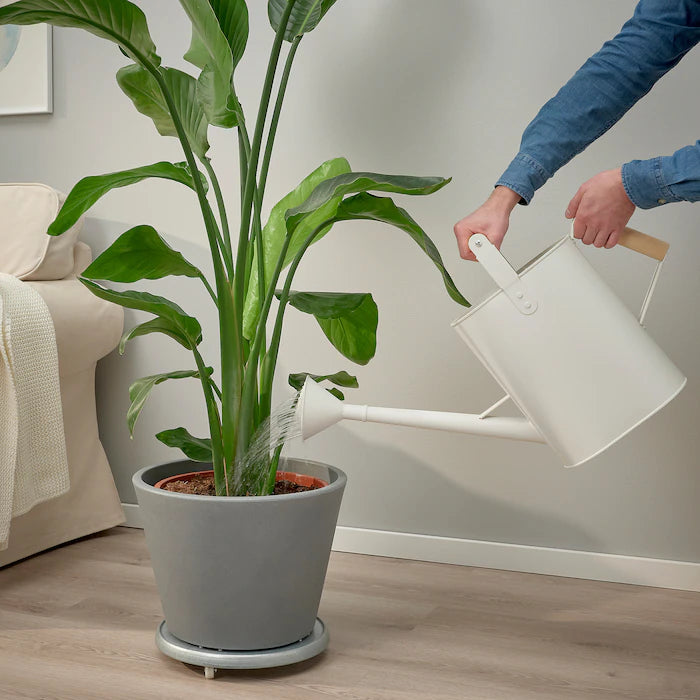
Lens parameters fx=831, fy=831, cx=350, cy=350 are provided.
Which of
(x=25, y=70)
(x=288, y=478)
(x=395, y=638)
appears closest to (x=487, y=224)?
(x=288, y=478)

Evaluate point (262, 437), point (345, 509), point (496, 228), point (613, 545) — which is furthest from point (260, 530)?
point (613, 545)

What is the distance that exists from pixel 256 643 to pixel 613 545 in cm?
83

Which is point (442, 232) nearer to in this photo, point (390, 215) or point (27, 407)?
point (390, 215)

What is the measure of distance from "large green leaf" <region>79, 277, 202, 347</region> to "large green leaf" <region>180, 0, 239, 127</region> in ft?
0.92

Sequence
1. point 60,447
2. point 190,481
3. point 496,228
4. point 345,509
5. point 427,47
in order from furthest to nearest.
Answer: point 345,509 → point 427,47 → point 60,447 → point 190,481 → point 496,228

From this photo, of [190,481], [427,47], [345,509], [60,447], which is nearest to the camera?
[190,481]

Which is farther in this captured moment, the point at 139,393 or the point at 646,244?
the point at 139,393

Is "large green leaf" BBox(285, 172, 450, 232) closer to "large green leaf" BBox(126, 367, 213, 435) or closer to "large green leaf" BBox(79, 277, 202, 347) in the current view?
"large green leaf" BBox(79, 277, 202, 347)

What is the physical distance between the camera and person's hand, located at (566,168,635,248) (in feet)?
3.69

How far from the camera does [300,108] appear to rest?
1820 millimetres

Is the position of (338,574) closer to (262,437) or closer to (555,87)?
(262,437)

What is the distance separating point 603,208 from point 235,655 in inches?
32.4

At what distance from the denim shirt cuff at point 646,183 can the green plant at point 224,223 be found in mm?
245

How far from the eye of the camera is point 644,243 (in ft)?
3.78
